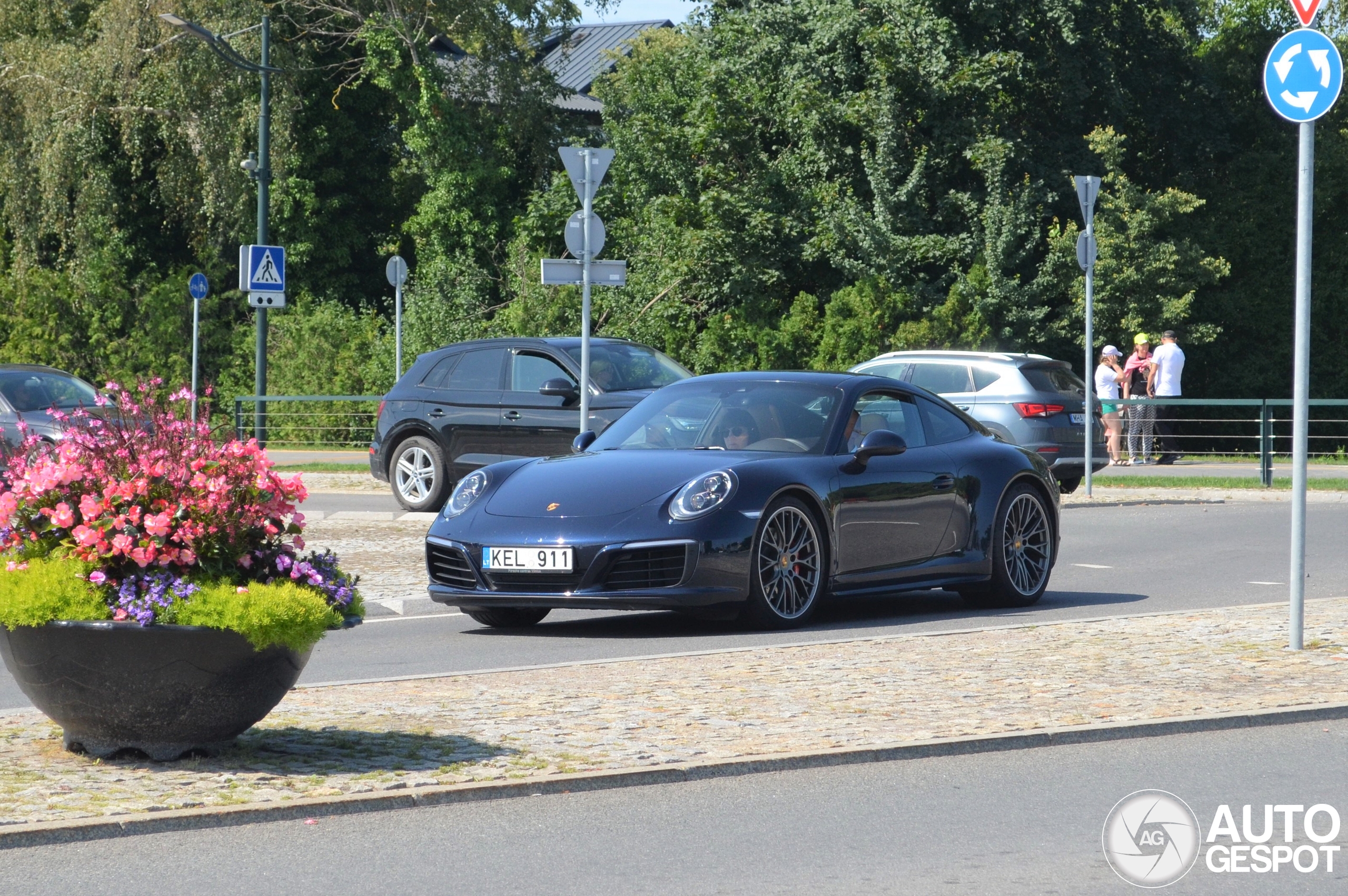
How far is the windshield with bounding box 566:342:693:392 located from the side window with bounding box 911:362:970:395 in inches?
181

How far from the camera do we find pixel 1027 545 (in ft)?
39.5

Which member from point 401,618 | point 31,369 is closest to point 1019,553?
point 401,618

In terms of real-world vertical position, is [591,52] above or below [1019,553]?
above

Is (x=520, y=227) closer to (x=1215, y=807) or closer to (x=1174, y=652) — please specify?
(x=1174, y=652)

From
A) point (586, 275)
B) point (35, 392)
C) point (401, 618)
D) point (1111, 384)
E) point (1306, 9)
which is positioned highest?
point (1306, 9)

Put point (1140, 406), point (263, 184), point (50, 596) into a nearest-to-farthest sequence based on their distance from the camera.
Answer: point (50, 596) → point (1140, 406) → point (263, 184)

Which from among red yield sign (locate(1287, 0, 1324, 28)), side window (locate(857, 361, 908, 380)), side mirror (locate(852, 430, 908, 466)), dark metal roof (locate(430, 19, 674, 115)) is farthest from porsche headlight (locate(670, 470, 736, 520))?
dark metal roof (locate(430, 19, 674, 115))

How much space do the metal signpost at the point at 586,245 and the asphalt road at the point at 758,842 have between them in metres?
10.6

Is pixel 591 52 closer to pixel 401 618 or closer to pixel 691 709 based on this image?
pixel 401 618

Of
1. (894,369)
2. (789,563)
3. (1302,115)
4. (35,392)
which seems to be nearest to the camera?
(1302,115)

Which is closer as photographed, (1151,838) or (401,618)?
(1151,838)

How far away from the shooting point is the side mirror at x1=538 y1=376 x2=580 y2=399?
60.0 feet

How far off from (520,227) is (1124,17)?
44.7ft

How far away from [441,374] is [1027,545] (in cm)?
920
